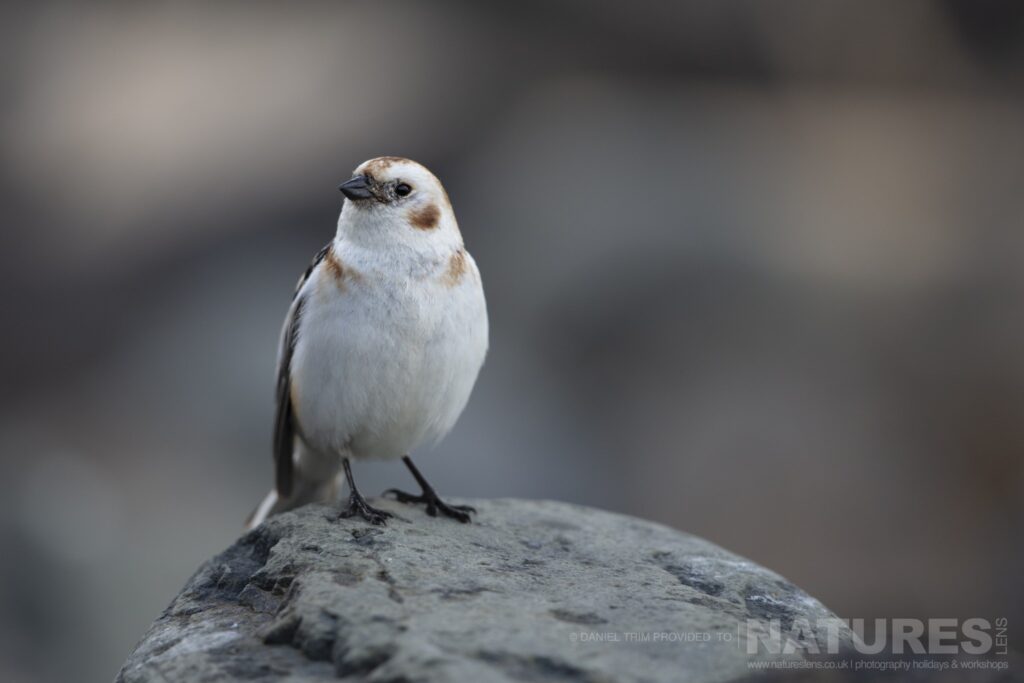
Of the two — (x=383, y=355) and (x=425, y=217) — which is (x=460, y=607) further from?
(x=425, y=217)

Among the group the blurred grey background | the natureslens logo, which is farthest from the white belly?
the blurred grey background

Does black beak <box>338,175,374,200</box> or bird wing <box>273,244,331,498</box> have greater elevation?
black beak <box>338,175,374,200</box>

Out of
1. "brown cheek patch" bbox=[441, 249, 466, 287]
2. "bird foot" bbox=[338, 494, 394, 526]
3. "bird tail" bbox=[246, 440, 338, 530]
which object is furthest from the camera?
"bird tail" bbox=[246, 440, 338, 530]

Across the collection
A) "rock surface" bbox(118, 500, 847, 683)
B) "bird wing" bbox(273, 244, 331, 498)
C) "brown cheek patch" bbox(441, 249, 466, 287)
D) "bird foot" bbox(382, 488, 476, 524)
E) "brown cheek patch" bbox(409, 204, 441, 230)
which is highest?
"brown cheek patch" bbox(409, 204, 441, 230)

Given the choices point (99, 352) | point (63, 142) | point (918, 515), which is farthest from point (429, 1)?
point (918, 515)

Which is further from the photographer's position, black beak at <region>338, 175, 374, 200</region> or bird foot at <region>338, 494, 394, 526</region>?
black beak at <region>338, 175, 374, 200</region>

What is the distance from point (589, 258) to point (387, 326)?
21.1 feet

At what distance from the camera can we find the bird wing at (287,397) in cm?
514

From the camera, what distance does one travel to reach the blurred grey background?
9.67 m

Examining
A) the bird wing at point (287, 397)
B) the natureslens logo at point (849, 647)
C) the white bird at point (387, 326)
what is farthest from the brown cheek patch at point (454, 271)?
the natureslens logo at point (849, 647)

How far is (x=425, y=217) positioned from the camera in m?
4.91

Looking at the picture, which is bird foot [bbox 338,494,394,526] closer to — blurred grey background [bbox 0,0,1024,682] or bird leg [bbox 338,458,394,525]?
bird leg [bbox 338,458,394,525]

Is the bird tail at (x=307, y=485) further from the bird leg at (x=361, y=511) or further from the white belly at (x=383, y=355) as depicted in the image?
the bird leg at (x=361, y=511)

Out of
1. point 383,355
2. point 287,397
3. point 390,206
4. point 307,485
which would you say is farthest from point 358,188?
point 307,485
